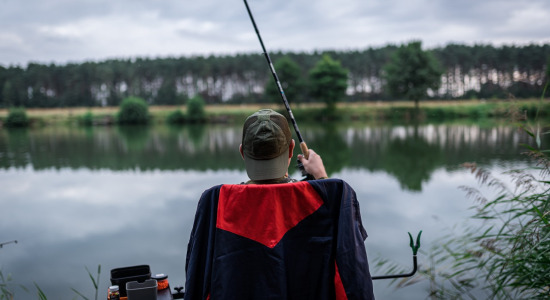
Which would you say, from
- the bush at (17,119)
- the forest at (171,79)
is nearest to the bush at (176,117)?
the forest at (171,79)

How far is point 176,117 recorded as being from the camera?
46125 mm

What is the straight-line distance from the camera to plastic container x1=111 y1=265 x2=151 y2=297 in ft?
7.30

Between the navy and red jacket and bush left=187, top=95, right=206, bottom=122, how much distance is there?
44.0 metres

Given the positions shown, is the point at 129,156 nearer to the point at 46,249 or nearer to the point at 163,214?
the point at 163,214

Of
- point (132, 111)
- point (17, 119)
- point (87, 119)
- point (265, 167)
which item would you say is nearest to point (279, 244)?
point (265, 167)

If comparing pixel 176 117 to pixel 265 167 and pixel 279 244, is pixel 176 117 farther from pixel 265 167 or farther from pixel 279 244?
pixel 279 244

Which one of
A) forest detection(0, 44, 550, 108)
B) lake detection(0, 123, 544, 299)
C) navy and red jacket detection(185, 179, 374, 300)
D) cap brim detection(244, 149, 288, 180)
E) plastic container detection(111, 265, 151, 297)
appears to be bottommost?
lake detection(0, 123, 544, 299)

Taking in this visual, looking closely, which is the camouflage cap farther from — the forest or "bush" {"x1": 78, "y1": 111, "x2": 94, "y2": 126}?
the forest

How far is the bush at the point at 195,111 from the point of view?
44438 millimetres

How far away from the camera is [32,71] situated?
58250 mm

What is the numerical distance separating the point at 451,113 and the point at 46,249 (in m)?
32.1

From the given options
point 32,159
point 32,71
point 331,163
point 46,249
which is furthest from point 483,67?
point 32,71

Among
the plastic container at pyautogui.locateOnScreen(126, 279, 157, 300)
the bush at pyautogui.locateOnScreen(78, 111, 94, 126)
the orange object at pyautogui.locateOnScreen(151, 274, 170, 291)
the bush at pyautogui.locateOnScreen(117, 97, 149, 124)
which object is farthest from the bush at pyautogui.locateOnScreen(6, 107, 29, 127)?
the plastic container at pyautogui.locateOnScreen(126, 279, 157, 300)

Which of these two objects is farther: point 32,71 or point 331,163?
point 32,71
